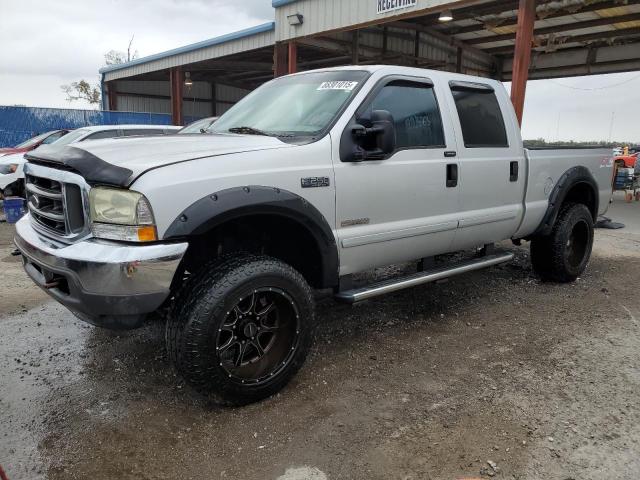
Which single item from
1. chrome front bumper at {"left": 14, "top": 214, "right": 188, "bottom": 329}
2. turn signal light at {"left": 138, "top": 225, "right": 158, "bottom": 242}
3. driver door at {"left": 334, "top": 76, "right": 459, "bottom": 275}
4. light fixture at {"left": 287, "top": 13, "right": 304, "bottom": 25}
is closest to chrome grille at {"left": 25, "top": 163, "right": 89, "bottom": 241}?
chrome front bumper at {"left": 14, "top": 214, "right": 188, "bottom": 329}

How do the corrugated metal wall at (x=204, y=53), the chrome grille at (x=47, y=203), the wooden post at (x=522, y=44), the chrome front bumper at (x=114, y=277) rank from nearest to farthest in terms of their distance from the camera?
the chrome front bumper at (x=114, y=277) < the chrome grille at (x=47, y=203) < the wooden post at (x=522, y=44) < the corrugated metal wall at (x=204, y=53)

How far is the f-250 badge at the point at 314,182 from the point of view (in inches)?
118

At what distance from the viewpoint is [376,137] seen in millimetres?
3174

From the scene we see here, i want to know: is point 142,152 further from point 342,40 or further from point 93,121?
point 93,121

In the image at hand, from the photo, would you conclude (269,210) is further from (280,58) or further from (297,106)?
(280,58)

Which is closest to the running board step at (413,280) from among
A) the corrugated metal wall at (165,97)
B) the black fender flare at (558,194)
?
the black fender flare at (558,194)

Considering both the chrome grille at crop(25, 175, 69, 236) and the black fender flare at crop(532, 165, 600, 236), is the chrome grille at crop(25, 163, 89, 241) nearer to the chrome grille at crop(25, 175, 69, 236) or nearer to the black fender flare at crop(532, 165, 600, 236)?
the chrome grille at crop(25, 175, 69, 236)

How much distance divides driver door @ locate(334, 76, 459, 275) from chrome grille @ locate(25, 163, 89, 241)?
1452 mm

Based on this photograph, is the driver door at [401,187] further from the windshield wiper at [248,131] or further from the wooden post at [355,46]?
the wooden post at [355,46]

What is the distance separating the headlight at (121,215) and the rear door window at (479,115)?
2.65 meters

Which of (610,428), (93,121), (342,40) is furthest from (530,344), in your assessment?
(93,121)

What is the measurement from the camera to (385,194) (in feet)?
11.3

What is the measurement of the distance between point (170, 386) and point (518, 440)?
203cm

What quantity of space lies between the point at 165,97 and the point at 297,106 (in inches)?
1199
